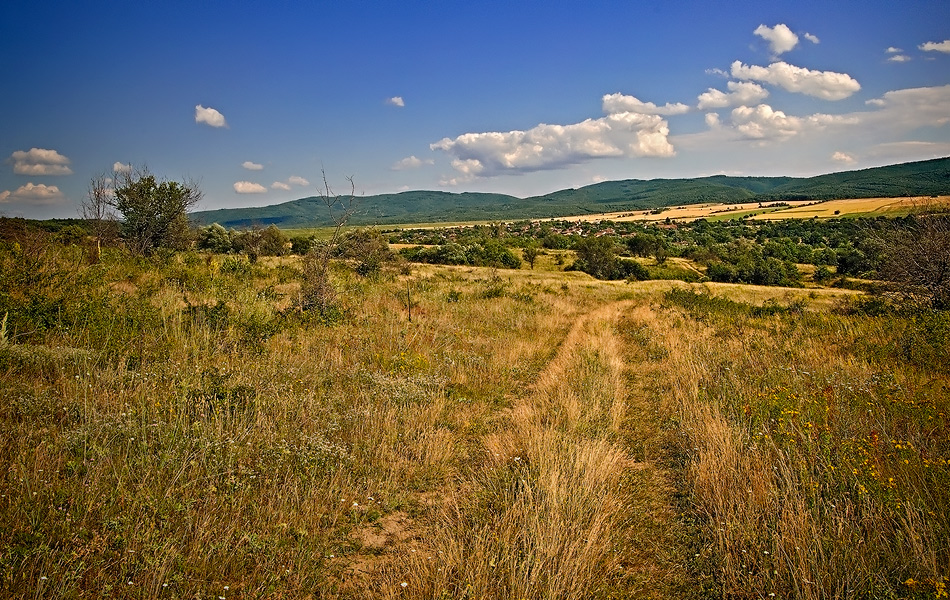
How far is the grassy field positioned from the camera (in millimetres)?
3291

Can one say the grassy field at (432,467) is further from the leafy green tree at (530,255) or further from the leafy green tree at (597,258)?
the leafy green tree at (530,255)

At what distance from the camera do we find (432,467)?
5.24 m

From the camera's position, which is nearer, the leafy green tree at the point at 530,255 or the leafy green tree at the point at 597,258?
the leafy green tree at the point at 597,258

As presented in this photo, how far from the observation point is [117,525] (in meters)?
3.23

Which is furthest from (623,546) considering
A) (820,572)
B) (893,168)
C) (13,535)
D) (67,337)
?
(893,168)

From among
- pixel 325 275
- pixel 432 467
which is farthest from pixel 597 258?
pixel 432 467

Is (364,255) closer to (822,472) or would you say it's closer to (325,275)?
(325,275)

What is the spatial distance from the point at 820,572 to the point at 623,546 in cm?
141

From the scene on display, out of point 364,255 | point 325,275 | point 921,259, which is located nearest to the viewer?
point 325,275

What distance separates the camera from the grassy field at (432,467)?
329 centimetres

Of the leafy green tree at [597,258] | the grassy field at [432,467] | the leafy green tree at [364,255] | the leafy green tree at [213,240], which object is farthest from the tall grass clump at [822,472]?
the leafy green tree at [597,258]

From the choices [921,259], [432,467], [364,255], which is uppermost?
[364,255]

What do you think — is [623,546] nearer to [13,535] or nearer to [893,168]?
[13,535]

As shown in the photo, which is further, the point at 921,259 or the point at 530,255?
the point at 530,255
